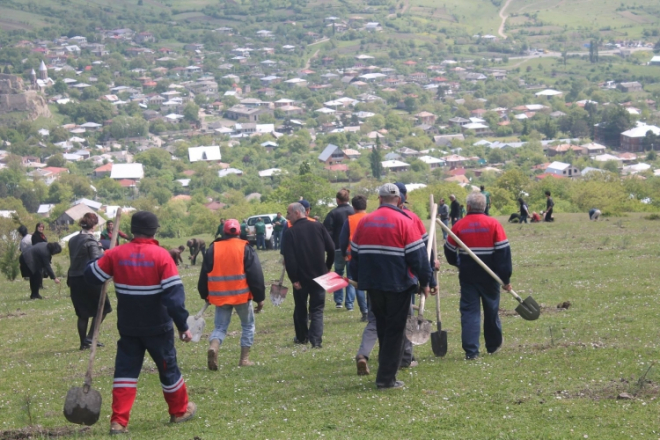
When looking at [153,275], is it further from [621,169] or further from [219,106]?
[219,106]

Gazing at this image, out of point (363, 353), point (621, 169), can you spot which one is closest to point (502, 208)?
point (363, 353)

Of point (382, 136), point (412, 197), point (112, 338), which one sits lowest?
point (382, 136)

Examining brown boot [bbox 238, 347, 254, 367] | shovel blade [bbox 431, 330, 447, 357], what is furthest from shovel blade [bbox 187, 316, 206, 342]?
shovel blade [bbox 431, 330, 447, 357]

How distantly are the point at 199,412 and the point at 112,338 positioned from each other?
235 inches

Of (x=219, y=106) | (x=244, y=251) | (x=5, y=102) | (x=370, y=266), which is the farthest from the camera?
(x=219, y=106)

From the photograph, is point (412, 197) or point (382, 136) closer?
point (412, 197)

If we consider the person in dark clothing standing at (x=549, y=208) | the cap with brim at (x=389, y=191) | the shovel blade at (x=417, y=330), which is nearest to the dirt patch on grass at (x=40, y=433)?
the shovel blade at (x=417, y=330)

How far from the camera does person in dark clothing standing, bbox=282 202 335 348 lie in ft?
38.9

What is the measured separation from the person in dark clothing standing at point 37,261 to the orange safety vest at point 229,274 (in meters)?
8.49

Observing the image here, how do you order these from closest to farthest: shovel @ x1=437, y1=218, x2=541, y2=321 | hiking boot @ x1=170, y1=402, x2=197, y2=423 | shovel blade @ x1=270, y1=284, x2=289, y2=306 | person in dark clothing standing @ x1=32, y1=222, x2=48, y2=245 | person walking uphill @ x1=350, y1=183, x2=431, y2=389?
hiking boot @ x1=170, y1=402, x2=197, y2=423, person walking uphill @ x1=350, y1=183, x2=431, y2=389, shovel @ x1=437, y1=218, x2=541, y2=321, shovel blade @ x1=270, y1=284, x2=289, y2=306, person in dark clothing standing @ x1=32, y1=222, x2=48, y2=245

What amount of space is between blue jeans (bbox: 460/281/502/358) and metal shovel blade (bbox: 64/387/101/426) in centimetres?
441

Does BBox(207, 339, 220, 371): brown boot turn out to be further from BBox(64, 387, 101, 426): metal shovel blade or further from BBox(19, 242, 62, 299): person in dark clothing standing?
BBox(19, 242, 62, 299): person in dark clothing standing

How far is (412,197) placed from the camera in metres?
63.2

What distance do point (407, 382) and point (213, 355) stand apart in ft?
8.23
